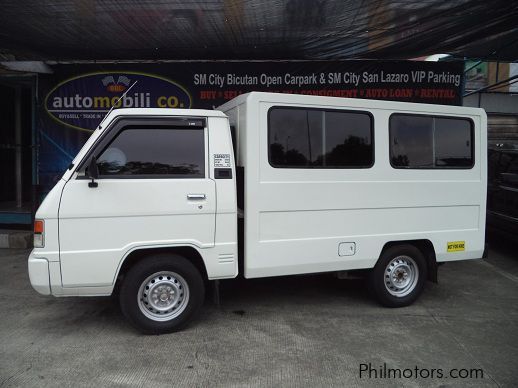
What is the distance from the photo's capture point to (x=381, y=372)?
3.56 m

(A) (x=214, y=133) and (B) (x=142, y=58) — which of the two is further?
(B) (x=142, y=58)

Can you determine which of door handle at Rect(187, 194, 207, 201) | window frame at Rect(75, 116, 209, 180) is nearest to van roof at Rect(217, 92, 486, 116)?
window frame at Rect(75, 116, 209, 180)

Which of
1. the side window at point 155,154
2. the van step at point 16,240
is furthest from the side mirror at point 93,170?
the van step at point 16,240

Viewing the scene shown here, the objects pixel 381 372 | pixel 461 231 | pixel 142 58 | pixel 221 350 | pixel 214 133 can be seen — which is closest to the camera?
pixel 381 372

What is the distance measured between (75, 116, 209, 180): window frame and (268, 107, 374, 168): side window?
67cm

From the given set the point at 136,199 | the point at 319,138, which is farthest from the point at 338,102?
the point at 136,199

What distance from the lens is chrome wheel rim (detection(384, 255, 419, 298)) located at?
195 inches

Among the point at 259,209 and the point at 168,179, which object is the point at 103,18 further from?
the point at 259,209

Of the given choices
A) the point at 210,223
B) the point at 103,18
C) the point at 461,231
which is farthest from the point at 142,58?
the point at 461,231

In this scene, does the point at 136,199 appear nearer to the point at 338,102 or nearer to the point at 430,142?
the point at 338,102

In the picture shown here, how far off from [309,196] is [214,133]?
1.15 meters

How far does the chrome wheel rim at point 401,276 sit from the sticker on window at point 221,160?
2245 millimetres

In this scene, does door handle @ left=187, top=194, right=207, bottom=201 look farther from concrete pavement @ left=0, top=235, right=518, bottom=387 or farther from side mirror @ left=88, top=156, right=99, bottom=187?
concrete pavement @ left=0, top=235, right=518, bottom=387

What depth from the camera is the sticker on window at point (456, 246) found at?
198 inches
